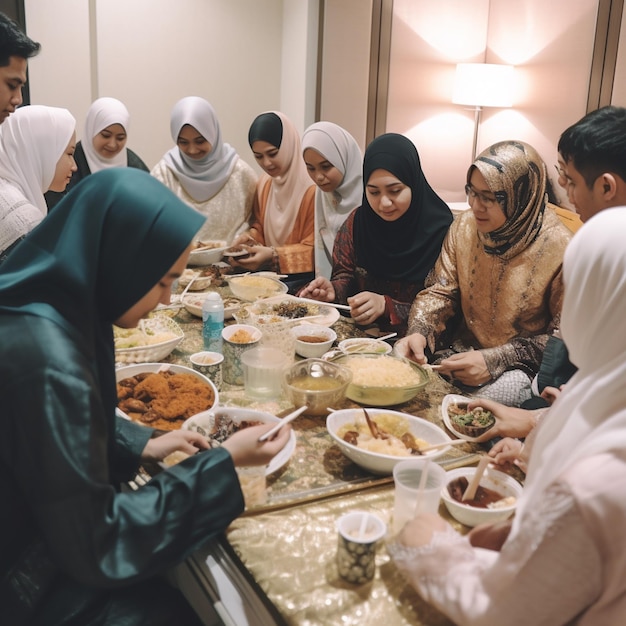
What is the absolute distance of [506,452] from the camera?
1333 millimetres

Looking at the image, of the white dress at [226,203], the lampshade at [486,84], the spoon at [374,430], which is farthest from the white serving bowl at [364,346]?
the lampshade at [486,84]

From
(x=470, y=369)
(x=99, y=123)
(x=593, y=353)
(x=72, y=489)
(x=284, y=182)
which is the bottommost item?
(x=470, y=369)

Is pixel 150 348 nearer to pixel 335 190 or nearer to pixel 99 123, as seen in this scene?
pixel 335 190

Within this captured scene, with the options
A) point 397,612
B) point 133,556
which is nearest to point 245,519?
point 133,556

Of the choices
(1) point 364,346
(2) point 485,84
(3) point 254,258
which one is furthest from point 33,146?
(2) point 485,84

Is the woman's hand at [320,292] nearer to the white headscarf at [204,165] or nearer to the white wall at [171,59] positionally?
the white headscarf at [204,165]

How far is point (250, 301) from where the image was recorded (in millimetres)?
2598

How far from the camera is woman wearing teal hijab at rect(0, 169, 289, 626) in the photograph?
95 cm

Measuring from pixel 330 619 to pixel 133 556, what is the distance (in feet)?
1.07

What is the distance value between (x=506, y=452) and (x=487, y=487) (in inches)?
4.9

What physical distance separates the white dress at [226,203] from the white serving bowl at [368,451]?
8.70ft

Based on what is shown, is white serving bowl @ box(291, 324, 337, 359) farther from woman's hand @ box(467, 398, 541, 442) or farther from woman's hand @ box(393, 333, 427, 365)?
woman's hand @ box(467, 398, 541, 442)

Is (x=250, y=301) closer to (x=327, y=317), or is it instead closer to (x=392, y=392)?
(x=327, y=317)

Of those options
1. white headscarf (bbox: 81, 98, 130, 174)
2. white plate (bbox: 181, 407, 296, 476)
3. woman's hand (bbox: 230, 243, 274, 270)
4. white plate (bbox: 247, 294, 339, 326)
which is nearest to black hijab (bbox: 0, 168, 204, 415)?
white plate (bbox: 181, 407, 296, 476)
